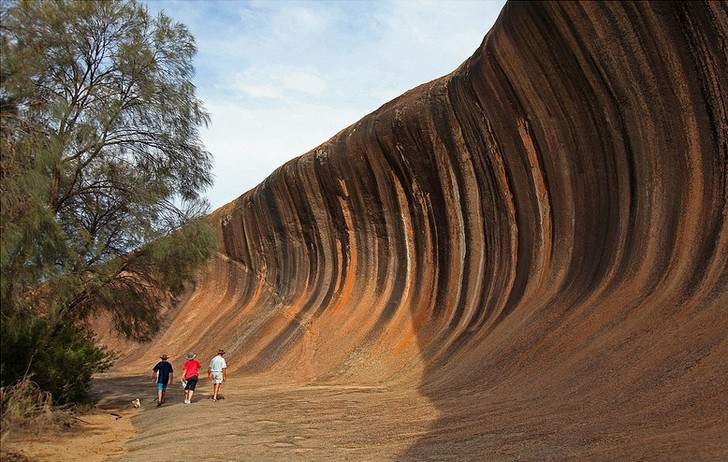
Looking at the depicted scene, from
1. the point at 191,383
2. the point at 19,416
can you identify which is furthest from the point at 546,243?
the point at 19,416

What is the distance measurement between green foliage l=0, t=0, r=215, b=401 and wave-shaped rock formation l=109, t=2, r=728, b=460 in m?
5.71

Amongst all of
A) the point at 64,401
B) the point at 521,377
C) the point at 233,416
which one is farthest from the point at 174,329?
the point at 521,377

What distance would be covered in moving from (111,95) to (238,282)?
17.0 m

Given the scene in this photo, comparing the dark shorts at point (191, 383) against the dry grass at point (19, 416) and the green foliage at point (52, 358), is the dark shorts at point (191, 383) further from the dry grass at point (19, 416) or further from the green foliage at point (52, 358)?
the dry grass at point (19, 416)

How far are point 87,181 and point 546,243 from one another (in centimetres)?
889

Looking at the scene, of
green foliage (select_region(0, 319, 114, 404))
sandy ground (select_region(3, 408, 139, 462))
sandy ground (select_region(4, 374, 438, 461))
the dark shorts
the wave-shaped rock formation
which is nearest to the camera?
the wave-shaped rock formation

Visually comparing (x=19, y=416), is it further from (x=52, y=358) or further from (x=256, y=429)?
(x=52, y=358)

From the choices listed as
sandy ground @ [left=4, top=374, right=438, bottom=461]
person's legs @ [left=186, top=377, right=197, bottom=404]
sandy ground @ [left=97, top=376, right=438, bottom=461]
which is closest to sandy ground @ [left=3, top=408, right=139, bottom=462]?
sandy ground @ [left=4, top=374, right=438, bottom=461]

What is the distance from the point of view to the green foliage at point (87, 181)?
31.7ft

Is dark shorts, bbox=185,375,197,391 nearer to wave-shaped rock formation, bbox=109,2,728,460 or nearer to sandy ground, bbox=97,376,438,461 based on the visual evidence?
sandy ground, bbox=97,376,438,461

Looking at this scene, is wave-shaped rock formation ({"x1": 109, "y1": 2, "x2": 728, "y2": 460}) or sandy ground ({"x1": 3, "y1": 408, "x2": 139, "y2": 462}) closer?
wave-shaped rock formation ({"x1": 109, "y1": 2, "x2": 728, "y2": 460})

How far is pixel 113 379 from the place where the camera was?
71.1ft

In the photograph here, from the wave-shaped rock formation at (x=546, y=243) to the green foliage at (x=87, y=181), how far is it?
571cm

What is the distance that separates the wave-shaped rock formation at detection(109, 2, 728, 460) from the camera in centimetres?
814
